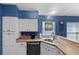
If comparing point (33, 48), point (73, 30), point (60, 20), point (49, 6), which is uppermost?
point (49, 6)

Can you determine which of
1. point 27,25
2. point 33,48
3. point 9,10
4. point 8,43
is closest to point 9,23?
point 9,10

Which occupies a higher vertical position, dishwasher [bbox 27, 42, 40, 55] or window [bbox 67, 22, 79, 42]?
window [bbox 67, 22, 79, 42]

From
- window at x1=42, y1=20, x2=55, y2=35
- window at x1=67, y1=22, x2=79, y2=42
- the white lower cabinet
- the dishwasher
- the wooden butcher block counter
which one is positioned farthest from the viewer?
window at x1=67, y1=22, x2=79, y2=42

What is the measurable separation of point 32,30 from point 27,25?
305 millimetres

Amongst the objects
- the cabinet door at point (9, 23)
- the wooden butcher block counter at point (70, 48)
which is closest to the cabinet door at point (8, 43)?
the cabinet door at point (9, 23)

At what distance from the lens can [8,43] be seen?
4.30m

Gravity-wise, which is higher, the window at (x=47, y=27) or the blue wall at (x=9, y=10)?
the blue wall at (x=9, y=10)

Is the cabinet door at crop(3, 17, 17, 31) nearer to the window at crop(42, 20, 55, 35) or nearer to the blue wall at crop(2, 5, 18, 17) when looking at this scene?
the blue wall at crop(2, 5, 18, 17)

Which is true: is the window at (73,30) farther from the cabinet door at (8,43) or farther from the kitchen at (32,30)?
the cabinet door at (8,43)

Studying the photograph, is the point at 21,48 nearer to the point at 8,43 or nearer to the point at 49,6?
the point at 8,43

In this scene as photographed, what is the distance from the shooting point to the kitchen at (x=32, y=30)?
3.82 meters

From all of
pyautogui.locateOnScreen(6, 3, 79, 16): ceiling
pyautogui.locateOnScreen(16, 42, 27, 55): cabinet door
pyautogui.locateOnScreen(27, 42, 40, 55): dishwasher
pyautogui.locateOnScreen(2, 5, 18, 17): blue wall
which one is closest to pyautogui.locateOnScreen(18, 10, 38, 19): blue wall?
pyautogui.locateOnScreen(6, 3, 79, 16): ceiling

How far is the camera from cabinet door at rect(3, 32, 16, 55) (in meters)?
4.29

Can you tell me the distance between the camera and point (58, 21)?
8.21 metres
